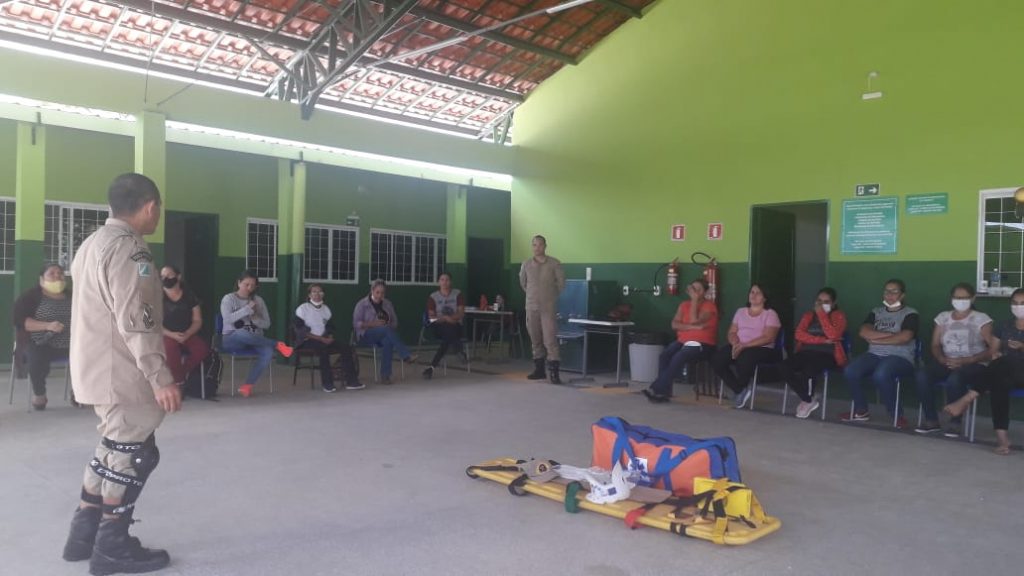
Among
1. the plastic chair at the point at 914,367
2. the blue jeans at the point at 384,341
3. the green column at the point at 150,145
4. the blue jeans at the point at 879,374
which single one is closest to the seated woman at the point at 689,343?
the blue jeans at the point at 879,374

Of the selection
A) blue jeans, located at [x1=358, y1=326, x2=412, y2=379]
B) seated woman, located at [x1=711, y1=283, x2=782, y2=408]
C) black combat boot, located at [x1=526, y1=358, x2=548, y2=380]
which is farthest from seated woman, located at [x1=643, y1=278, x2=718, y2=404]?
blue jeans, located at [x1=358, y1=326, x2=412, y2=379]

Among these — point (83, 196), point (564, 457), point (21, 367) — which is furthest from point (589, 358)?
point (83, 196)

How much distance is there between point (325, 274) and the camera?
11508 millimetres

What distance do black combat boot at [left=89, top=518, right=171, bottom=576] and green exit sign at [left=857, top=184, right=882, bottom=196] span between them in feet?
22.3

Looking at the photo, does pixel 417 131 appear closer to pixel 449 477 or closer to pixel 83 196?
pixel 83 196

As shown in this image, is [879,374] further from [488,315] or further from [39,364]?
[39,364]

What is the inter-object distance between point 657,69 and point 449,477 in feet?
20.9

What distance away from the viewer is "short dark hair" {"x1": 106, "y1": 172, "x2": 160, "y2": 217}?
9.30 ft

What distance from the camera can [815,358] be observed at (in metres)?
6.40

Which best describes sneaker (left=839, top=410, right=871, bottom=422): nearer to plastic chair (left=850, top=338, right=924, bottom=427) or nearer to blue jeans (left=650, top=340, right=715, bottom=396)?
plastic chair (left=850, top=338, right=924, bottom=427)

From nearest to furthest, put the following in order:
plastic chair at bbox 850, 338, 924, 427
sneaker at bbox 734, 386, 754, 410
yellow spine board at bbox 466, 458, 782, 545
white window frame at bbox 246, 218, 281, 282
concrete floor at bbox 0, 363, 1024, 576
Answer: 1. concrete floor at bbox 0, 363, 1024, 576
2. yellow spine board at bbox 466, 458, 782, 545
3. plastic chair at bbox 850, 338, 924, 427
4. sneaker at bbox 734, 386, 754, 410
5. white window frame at bbox 246, 218, 281, 282

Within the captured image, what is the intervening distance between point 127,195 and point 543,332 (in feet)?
19.3

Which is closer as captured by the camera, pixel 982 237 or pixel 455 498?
pixel 455 498

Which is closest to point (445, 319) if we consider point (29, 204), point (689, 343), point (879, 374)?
point (689, 343)
